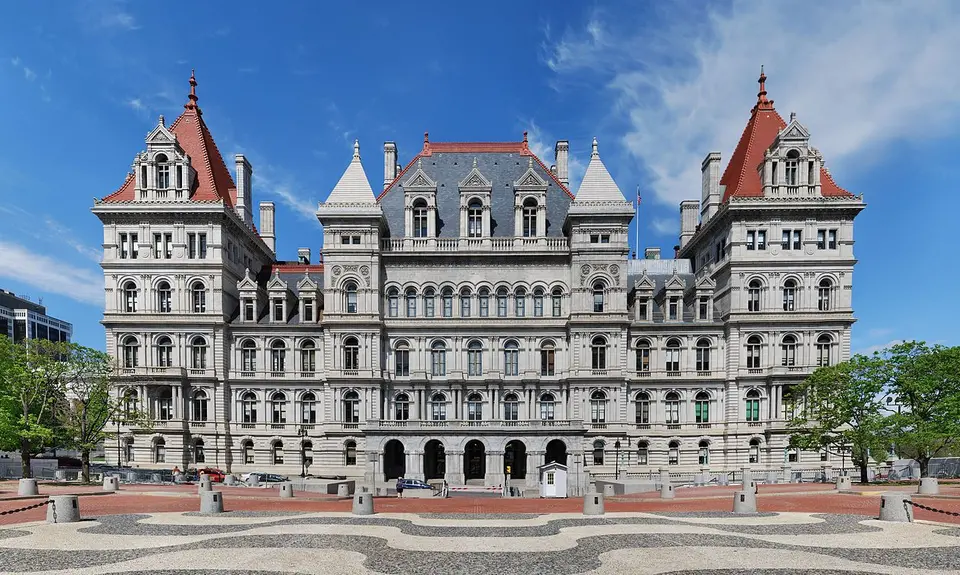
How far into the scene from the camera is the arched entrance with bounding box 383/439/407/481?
51031mm

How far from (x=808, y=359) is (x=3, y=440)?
216 ft

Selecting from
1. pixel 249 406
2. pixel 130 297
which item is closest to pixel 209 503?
pixel 249 406

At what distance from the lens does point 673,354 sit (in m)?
53.9

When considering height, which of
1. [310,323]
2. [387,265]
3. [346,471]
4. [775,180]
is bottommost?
[346,471]

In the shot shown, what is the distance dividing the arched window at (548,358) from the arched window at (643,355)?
8091 millimetres

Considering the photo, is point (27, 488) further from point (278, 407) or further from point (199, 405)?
point (278, 407)

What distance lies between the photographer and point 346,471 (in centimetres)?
5103

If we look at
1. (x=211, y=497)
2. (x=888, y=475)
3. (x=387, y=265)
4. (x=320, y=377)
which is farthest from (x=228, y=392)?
(x=888, y=475)

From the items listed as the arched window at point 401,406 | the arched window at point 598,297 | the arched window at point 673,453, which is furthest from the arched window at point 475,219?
the arched window at point 673,453

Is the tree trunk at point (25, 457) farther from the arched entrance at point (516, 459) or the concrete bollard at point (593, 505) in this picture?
the concrete bollard at point (593, 505)

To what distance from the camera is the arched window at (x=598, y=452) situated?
51.7 metres

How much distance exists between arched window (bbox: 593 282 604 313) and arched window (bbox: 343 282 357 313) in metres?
22.0

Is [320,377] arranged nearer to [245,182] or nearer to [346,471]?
[346,471]

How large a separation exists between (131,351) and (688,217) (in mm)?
Result: 59608
